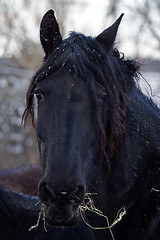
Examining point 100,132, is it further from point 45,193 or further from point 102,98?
point 45,193

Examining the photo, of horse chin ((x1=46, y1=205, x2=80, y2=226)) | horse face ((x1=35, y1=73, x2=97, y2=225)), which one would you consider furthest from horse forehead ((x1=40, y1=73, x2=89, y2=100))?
horse chin ((x1=46, y1=205, x2=80, y2=226))

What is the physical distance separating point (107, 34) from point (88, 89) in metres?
0.65

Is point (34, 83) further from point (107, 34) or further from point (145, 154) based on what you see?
point (145, 154)

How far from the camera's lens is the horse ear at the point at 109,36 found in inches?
99.4

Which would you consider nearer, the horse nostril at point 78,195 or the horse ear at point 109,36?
the horse nostril at point 78,195

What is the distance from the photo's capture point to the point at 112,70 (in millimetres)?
2443

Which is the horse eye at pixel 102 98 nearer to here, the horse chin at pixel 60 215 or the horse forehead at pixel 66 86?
the horse forehead at pixel 66 86

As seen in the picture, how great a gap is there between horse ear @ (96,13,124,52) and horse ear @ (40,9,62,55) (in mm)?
386

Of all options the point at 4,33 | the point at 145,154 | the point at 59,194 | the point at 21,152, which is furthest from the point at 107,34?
the point at 4,33

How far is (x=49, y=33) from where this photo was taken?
259 cm

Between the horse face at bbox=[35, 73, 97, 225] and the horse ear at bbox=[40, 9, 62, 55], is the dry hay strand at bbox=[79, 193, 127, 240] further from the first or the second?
the horse ear at bbox=[40, 9, 62, 55]

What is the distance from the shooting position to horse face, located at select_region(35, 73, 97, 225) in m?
1.86

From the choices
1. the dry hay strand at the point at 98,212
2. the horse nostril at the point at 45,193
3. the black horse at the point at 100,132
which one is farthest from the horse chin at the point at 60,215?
the dry hay strand at the point at 98,212

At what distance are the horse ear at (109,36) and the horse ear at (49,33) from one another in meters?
0.39
